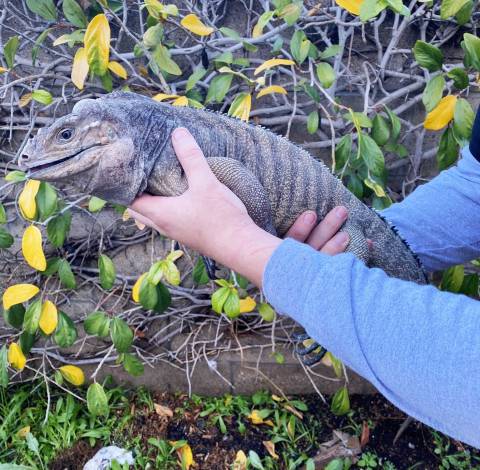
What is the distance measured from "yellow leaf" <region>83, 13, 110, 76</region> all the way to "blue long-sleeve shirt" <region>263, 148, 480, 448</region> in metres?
1.03

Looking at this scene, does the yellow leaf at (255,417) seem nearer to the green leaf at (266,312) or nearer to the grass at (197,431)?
the grass at (197,431)

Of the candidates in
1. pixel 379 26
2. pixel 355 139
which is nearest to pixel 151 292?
pixel 355 139

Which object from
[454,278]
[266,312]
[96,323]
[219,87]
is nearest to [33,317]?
Result: [96,323]

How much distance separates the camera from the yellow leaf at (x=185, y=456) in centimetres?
206

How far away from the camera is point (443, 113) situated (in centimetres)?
158

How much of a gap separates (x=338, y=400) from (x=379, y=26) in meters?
1.65

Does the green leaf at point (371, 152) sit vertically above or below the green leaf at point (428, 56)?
below

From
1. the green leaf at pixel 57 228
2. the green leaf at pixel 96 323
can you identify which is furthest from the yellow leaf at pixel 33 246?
the green leaf at pixel 96 323

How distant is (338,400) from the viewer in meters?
2.04

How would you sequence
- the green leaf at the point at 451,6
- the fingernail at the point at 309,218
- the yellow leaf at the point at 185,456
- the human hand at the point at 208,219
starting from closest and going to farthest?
the human hand at the point at 208,219
the fingernail at the point at 309,218
the green leaf at the point at 451,6
the yellow leaf at the point at 185,456

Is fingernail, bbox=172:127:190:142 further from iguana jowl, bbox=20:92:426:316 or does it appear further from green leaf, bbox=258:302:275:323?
green leaf, bbox=258:302:275:323

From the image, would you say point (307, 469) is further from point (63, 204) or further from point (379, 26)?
point (379, 26)

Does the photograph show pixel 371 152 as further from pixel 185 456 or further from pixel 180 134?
pixel 185 456

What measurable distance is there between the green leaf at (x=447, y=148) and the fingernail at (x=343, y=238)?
0.65 m
